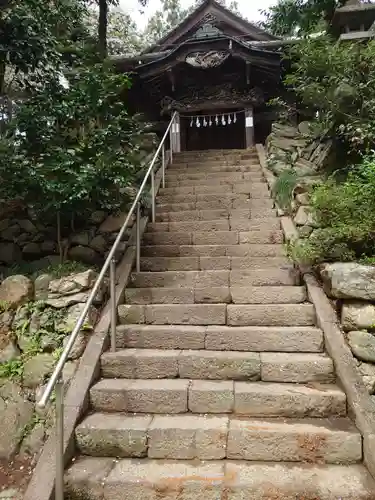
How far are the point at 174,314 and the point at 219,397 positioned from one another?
1.10 metres

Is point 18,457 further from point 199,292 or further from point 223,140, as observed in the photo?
point 223,140

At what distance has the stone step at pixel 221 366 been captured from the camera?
10.2ft

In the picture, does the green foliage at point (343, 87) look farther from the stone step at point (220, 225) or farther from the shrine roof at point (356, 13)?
the stone step at point (220, 225)

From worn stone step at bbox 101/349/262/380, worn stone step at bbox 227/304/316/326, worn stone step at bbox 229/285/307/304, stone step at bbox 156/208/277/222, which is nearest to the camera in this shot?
worn stone step at bbox 101/349/262/380

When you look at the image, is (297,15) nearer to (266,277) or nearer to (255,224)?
(255,224)

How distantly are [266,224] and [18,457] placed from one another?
4.05 metres

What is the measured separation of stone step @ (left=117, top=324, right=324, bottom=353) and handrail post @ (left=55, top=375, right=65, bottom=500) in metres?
1.37

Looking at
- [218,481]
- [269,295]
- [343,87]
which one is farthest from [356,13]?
[218,481]

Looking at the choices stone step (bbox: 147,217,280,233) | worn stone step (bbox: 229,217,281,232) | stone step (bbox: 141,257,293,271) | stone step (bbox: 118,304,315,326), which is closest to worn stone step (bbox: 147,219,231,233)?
stone step (bbox: 147,217,280,233)

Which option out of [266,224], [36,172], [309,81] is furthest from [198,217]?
[309,81]

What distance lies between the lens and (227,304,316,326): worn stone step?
3.63 metres

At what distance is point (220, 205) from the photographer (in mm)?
6020

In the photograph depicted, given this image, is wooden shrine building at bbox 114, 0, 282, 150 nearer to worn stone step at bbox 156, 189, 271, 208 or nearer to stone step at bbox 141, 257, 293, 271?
worn stone step at bbox 156, 189, 271, 208

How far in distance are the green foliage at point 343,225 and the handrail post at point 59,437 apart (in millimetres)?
2764
